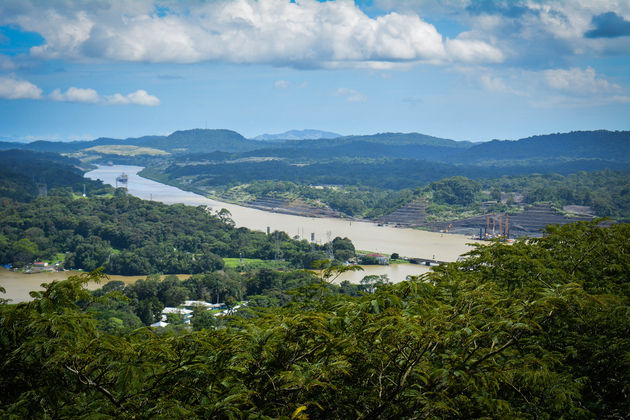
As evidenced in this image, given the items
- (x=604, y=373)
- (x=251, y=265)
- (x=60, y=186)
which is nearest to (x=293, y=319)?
(x=604, y=373)

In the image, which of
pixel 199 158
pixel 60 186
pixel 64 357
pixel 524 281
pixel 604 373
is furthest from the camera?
pixel 199 158

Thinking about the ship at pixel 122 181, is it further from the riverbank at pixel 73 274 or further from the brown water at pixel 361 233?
the riverbank at pixel 73 274

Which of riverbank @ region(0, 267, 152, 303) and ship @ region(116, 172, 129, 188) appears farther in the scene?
ship @ region(116, 172, 129, 188)

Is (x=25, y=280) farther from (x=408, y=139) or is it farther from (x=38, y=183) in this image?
(x=408, y=139)

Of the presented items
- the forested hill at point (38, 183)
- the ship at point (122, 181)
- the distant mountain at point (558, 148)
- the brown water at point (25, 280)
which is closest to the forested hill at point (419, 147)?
the distant mountain at point (558, 148)

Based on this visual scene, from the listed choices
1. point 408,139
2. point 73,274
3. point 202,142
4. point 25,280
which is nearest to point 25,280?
point 25,280

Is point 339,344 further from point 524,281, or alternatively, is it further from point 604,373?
point 524,281

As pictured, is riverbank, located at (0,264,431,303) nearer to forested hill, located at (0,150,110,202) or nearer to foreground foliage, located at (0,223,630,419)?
foreground foliage, located at (0,223,630,419)

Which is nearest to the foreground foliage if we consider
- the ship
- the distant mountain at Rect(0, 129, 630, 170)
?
the ship
